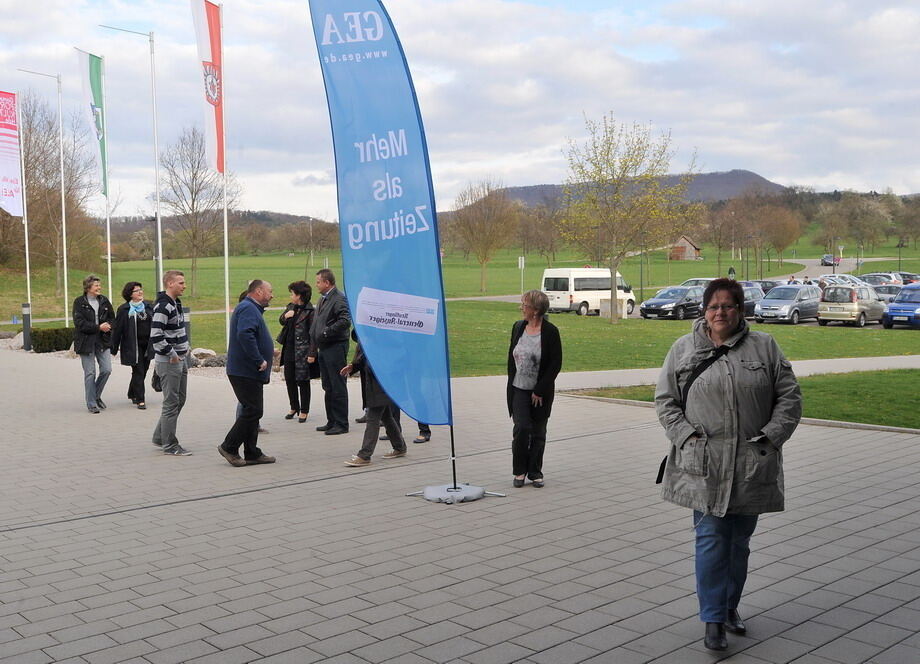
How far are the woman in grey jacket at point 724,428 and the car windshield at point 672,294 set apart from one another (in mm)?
34916

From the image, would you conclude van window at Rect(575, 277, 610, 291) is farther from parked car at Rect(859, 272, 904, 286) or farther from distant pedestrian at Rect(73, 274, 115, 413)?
distant pedestrian at Rect(73, 274, 115, 413)

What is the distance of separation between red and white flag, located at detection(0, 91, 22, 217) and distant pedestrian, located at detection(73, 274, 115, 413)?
13886mm

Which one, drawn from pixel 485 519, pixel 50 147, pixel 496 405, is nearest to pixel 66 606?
pixel 485 519

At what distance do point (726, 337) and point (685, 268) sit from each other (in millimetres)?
95869

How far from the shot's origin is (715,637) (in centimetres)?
437

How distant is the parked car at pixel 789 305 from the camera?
35812 millimetres

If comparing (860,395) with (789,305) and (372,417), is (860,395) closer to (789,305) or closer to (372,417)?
(372,417)

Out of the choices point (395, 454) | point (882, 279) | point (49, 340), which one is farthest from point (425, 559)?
point (882, 279)

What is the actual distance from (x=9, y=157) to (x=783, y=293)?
27476 mm

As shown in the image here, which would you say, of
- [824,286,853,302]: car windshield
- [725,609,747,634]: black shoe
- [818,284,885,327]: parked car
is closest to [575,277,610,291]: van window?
[818,284,885,327]: parked car

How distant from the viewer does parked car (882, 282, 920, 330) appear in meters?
33.1

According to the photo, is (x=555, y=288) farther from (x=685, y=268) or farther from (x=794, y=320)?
(x=685, y=268)

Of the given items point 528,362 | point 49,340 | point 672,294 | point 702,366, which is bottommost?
point 49,340

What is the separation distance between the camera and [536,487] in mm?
8117
